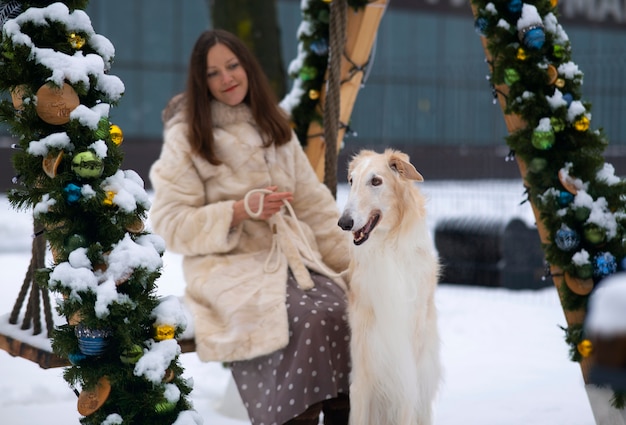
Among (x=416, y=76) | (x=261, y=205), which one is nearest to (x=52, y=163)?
(x=261, y=205)

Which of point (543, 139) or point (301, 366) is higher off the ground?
point (543, 139)

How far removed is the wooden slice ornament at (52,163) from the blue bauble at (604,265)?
2526mm

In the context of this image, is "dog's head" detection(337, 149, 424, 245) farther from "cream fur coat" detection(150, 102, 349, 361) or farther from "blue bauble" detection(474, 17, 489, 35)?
"blue bauble" detection(474, 17, 489, 35)

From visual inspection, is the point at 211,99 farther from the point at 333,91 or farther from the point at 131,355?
the point at 131,355

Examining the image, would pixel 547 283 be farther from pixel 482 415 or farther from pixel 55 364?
pixel 55 364

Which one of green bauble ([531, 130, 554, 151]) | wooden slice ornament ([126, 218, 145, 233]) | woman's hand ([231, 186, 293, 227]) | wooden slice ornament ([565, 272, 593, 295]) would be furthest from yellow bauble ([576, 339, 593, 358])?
wooden slice ornament ([126, 218, 145, 233])

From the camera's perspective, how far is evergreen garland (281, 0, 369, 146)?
4.93 meters

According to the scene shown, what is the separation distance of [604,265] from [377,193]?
1328 mm

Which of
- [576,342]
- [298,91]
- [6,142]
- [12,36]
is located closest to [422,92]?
[6,142]

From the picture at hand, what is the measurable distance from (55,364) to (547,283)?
22.5ft

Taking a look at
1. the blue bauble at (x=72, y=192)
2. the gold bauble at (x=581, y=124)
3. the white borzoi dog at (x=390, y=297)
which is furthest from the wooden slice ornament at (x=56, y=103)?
the gold bauble at (x=581, y=124)

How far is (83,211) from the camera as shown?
2.81 m

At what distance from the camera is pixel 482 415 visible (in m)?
4.81

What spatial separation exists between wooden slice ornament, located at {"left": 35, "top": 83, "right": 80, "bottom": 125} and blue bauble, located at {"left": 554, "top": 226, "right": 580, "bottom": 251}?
7.80 feet
